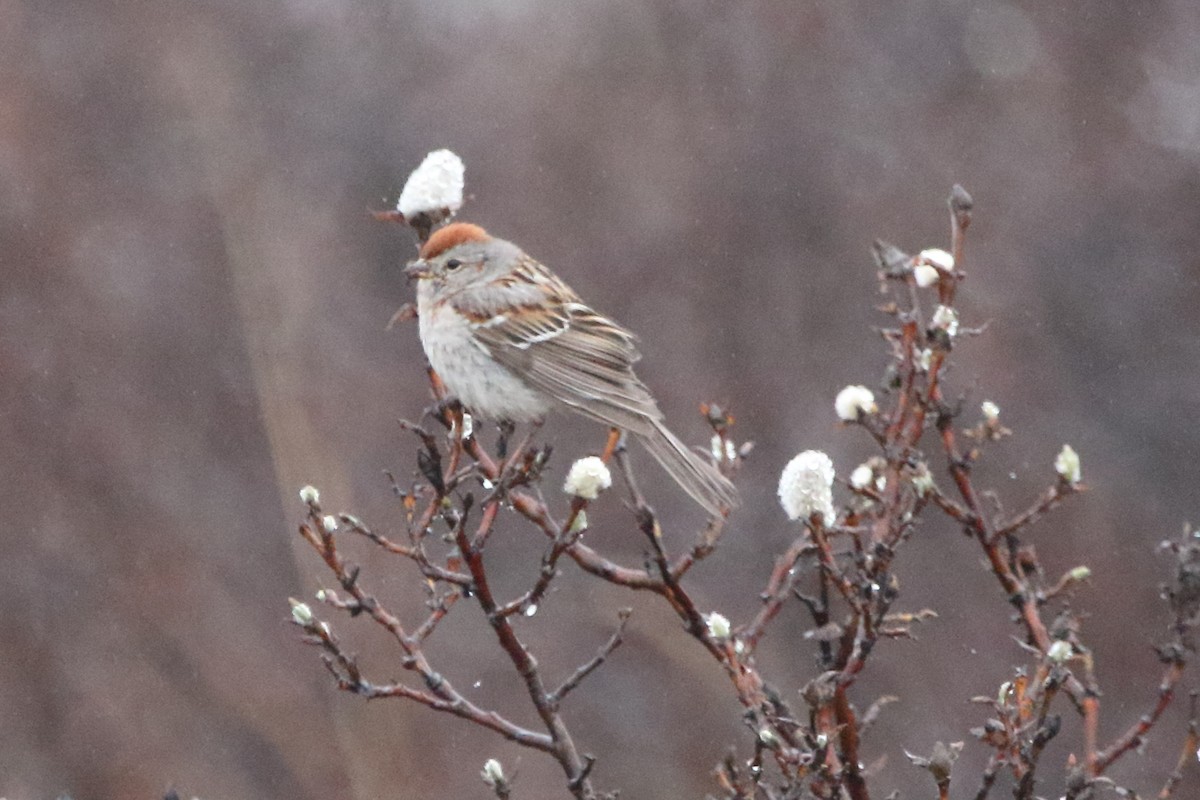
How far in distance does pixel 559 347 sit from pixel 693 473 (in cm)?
64

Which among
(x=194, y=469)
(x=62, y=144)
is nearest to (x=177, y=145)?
(x=62, y=144)

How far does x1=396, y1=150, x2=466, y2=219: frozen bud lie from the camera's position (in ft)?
10.1

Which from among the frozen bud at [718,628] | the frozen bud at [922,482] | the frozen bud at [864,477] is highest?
the frozen bud at [864,477]

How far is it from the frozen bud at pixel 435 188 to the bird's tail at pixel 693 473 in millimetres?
730

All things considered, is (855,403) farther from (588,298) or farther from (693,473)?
(588,298)

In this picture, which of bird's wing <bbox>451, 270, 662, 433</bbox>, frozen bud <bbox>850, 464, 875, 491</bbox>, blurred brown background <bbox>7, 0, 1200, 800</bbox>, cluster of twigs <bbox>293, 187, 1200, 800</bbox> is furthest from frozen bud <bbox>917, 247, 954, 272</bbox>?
blurred brown background <bbox>7, 0, 1200, 800</bbox>

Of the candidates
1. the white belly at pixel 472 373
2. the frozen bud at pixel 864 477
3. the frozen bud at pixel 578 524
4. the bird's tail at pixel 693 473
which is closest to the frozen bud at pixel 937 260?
the frozen bud at pixel 864 477

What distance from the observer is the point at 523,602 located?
8.89 feet

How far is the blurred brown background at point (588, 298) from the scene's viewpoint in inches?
250

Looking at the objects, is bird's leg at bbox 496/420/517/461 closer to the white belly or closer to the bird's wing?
the white belly

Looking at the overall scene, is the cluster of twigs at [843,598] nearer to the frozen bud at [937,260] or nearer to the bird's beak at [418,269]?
the frozen bud at [937,260]

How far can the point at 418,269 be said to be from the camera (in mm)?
3631

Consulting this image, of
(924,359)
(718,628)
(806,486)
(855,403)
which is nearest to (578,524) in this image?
(718,628)

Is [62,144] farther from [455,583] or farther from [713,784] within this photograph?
[455,583]
